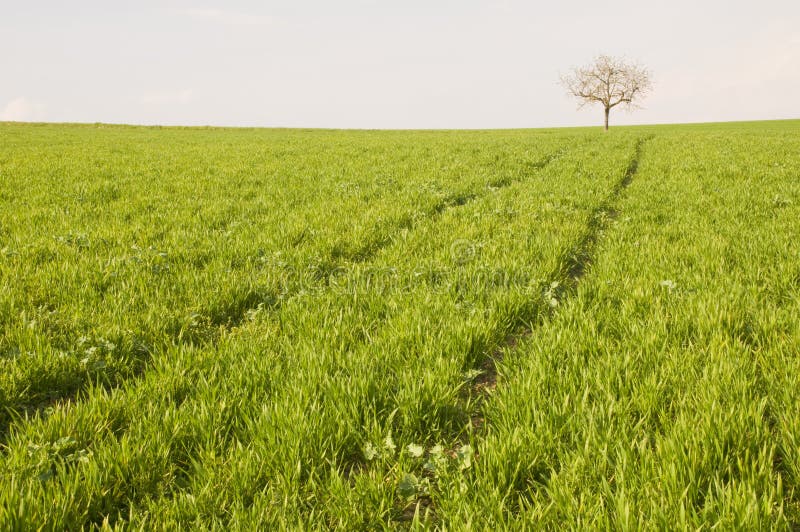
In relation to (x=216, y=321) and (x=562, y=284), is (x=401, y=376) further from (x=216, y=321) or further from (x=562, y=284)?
(x=562, y=284)

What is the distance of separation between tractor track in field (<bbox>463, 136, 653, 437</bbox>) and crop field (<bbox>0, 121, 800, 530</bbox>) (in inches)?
1.5

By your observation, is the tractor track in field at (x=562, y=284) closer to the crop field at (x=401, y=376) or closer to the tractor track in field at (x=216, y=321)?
the crop field at (x=401, y=376)

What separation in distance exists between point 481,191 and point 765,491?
10.2 metres

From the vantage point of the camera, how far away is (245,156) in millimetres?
19828

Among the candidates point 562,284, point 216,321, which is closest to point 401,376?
point 216,321

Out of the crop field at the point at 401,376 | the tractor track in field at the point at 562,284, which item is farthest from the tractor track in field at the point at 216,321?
the tractor track in field at the point at 562,284

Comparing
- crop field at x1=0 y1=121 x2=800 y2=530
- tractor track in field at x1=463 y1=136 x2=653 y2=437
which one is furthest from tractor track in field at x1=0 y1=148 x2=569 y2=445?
tractor track in field at x1=463 y1=136 x2=653 y2=437

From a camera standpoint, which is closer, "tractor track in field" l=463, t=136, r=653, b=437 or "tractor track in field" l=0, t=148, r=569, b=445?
"tractor track in field" l=0, t=148, r=569, b=445

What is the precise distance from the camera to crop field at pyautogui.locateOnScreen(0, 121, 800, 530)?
2268mm

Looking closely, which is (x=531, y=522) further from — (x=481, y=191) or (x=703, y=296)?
(x=481, y=191)

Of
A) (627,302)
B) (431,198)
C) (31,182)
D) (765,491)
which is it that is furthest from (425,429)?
(31,182)

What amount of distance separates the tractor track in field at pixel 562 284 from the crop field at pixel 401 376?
37mm

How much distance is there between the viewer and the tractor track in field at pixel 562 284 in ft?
11.0

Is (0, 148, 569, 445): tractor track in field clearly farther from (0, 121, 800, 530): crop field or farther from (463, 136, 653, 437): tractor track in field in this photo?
(463, 136, 653, 437): tractor track in field
